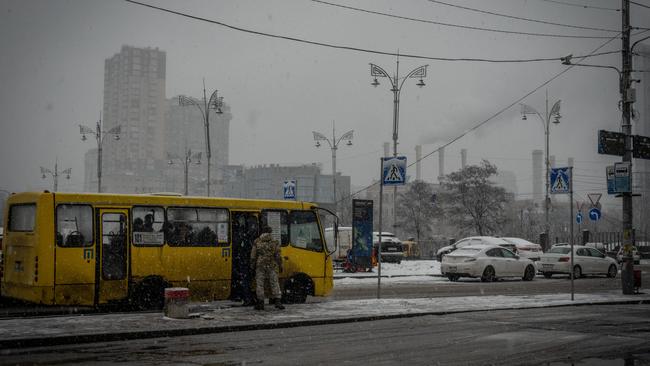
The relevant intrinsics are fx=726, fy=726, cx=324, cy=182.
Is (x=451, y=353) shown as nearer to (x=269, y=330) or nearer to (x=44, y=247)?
(x=269, y=330)

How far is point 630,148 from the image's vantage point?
70.2 feet

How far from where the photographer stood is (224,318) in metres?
13.8

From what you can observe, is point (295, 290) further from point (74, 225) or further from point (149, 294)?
point (74, 225)

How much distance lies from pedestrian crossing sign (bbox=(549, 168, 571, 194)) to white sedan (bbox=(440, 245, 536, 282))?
9.82 metres

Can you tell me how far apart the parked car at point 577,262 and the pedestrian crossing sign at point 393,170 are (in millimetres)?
16907

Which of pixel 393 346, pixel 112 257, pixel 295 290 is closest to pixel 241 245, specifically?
pixel 295 290

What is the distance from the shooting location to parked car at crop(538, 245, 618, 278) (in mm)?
31938

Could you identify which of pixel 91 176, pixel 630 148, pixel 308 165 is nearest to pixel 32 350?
pixel 630 148

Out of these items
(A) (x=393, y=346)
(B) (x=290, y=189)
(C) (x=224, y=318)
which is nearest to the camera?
(A) (x=393, y=346)

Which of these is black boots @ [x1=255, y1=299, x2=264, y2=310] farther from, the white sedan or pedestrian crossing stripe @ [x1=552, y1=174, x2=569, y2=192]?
the white sedan

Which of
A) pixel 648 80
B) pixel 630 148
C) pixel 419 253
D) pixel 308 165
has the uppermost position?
pixel 648 80

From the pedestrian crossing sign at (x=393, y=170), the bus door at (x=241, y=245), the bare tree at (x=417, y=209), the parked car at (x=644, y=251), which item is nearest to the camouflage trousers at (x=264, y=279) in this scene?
the bus door at (x=241, y=245)

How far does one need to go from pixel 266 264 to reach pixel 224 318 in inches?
72.6

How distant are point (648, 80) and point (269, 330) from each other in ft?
593
